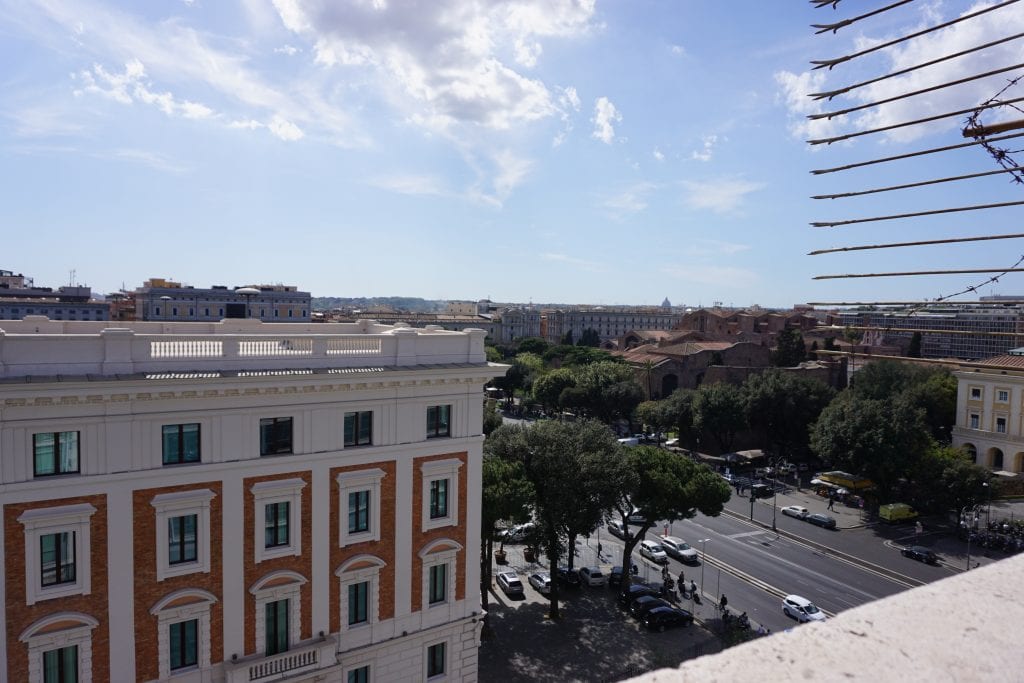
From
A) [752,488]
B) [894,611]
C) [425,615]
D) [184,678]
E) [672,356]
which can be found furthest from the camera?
[672,356]

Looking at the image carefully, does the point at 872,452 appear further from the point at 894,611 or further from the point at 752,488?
the point at 894,611

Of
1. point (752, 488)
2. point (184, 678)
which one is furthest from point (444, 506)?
point (752, 488)

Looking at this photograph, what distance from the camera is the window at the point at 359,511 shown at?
18875 mm

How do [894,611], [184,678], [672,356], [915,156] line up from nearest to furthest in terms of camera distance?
[894,611]
[915,156]
[184,678]
[672,356]

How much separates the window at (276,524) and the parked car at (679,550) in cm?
2358

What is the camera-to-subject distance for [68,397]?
48.9ft

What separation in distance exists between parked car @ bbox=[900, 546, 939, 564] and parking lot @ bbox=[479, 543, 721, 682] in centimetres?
1610

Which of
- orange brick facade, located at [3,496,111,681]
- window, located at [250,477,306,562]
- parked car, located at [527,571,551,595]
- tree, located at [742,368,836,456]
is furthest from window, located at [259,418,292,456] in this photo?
tree, located at [742,368,836,456]

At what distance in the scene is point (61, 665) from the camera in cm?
1530

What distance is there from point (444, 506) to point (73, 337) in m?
11.2

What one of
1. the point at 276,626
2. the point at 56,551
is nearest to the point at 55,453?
the point at 56,551

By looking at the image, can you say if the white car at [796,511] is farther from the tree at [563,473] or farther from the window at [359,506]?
the window at [359,506]

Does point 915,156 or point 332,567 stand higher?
point 915,156

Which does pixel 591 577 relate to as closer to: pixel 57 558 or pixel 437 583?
pixel 437 583
